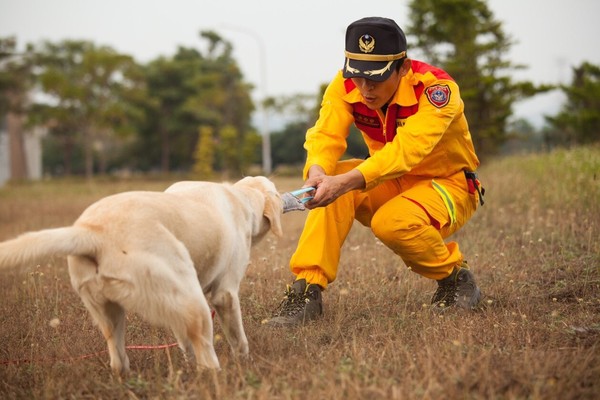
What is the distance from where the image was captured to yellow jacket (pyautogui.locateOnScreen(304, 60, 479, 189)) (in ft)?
13.5

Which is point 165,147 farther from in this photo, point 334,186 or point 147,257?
point 147,257

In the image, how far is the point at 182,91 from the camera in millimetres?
49062

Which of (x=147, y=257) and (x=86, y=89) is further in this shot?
(x=86, y=89)

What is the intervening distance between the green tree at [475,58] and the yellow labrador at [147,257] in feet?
53.6

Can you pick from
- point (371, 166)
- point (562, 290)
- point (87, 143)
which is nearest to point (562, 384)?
point (371, 166)

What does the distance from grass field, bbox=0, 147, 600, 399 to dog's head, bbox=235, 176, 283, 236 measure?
26.3 inches

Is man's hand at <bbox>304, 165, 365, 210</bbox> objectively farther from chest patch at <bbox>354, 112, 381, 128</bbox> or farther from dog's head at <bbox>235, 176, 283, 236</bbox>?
chest patch at <bbox>354, 112, 381, 128</bbox>

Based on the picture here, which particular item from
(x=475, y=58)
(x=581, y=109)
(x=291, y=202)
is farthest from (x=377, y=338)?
(x=581, y=109)

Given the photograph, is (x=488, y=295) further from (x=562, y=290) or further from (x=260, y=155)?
(x=260, y=155)

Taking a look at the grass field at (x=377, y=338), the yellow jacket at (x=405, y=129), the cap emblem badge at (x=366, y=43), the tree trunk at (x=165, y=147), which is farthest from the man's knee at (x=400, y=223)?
the tree trunk at (x=165, y=147)

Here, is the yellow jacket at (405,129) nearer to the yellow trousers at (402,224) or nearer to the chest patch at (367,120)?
the chest patch at (367,120)

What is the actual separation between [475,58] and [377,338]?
17.3 m

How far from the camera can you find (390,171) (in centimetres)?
409

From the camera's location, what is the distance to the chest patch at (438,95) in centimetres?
421
